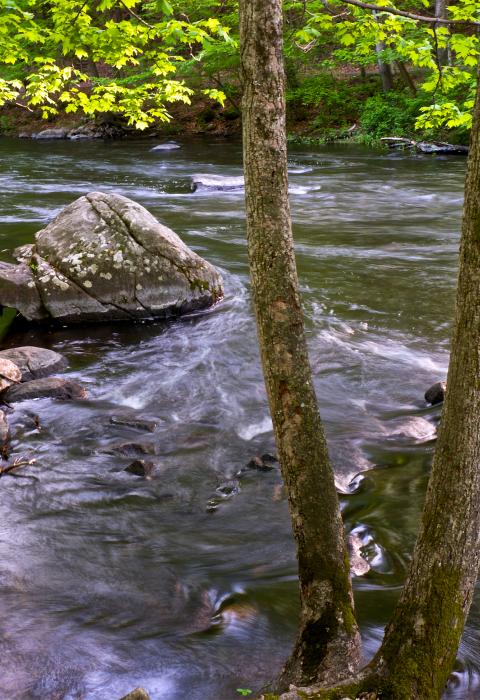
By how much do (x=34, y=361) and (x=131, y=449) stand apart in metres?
2.10

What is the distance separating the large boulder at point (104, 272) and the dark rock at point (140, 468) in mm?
3591

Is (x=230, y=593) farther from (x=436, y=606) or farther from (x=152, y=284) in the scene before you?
(x=152, y=284)

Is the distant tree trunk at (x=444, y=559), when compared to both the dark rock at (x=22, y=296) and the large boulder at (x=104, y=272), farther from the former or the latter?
the dark rock at (x=22, y=296)

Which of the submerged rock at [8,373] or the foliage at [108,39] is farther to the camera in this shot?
the submerged rock at [8,373]

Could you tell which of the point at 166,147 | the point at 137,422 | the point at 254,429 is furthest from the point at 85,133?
the point at 254,429

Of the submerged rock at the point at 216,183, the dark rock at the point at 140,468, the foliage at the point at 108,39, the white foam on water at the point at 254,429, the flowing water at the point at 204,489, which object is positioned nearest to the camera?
the flowing water at the point at 204,489

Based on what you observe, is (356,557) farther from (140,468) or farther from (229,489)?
(140,468)

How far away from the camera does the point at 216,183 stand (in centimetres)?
1773

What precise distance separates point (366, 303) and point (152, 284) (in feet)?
10.3

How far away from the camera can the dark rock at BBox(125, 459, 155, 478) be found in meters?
5.43

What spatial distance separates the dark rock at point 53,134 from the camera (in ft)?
107

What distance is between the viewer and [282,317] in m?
2.60

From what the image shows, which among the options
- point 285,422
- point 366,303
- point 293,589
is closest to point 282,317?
point 285,422

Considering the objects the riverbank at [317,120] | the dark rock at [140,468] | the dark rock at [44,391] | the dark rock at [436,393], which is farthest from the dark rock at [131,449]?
the riverbank at [317,120]
